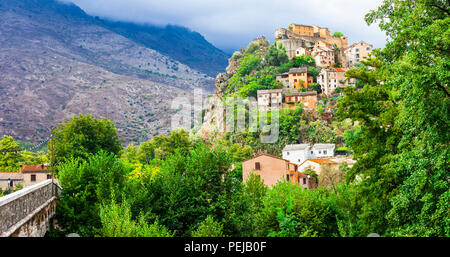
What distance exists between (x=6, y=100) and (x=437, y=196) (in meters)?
213

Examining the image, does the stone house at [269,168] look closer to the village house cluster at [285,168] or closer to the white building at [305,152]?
the village house cluster at [285,168]

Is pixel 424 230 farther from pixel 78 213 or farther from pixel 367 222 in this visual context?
pixel 78 213

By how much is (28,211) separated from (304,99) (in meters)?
94.9

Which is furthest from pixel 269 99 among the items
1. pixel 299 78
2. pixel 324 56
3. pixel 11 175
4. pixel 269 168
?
pixel 11 175

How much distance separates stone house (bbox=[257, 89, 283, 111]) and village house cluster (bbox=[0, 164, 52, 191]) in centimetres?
5919

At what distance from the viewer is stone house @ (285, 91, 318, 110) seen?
4090 inches

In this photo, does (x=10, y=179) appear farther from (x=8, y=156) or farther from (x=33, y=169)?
(x=8, y=156)

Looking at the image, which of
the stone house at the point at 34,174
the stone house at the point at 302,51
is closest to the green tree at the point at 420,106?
the stone house at the point at 34,174

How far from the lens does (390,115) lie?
18.1 m

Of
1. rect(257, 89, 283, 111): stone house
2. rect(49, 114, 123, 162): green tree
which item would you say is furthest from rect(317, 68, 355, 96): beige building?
rect(49, 114, 123, 162): green tree

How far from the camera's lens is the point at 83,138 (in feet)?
164

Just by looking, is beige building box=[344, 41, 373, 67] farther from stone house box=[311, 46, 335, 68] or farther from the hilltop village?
stone house box=[311, 46, 335, 68]
